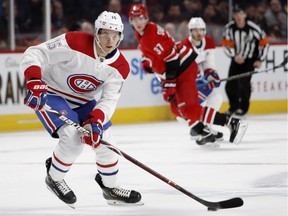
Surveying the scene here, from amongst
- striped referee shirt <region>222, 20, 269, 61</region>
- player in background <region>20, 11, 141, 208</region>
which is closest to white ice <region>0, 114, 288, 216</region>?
player in background <region>20, 11, 141, 208</region>

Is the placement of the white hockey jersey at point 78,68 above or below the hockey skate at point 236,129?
above

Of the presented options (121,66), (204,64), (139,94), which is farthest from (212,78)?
(121,66)

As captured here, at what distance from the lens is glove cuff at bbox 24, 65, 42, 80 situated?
450 cm

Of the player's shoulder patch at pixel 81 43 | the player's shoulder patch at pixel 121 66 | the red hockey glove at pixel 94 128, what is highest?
the player's shoulder patch at pixel 81 43

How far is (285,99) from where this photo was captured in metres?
10.6

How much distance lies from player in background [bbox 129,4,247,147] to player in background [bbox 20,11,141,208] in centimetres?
241

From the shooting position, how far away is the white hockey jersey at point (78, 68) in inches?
184

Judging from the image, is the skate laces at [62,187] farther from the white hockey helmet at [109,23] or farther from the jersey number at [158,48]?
the jersey number at [158,48]

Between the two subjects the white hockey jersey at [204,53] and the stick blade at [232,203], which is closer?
the stick blade at [232,203]

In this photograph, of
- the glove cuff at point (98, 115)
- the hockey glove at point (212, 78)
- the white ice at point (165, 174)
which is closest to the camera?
the glove cuff at point (98, 115)

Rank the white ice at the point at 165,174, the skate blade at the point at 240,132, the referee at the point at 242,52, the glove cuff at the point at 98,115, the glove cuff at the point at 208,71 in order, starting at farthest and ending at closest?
1. the referee at the point at 242,52
2. the glove cuff at the point at 208,71
3. the skate blade at the point at 240,132
4. the white ice at the point at 165,174
5. the glove cuff at the point at 98,115

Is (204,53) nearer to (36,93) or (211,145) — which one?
(211,145)

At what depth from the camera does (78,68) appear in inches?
185

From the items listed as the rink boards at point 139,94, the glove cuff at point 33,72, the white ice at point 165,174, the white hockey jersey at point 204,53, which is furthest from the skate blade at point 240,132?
the glove cuff at point 33,72
